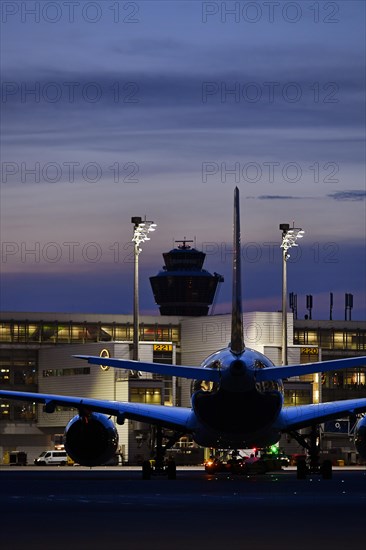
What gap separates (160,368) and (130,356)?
92263 millimetres

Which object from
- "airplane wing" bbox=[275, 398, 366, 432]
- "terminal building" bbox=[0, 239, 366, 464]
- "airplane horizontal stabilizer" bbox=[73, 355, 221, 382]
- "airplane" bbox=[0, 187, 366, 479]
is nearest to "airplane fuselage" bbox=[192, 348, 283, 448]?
"airplane" bbox=[0, 187, 366, 479]

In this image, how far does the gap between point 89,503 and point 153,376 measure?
365 ft

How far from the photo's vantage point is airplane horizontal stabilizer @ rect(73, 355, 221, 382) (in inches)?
2071

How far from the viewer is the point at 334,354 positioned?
182375 millimetres

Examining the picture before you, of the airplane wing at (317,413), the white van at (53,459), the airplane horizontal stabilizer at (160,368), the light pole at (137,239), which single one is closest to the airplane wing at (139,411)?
the airplane wing at (317,413)

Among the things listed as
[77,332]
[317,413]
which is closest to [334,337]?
[77,332]

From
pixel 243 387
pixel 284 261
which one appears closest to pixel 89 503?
pixel 243 387

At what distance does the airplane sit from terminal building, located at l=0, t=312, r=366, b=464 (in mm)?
59655

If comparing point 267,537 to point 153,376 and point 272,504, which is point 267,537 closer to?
point 272,504

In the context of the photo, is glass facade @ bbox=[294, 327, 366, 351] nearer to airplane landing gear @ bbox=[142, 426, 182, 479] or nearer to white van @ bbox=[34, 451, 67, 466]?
white van @ bbox=[34, 451, 67, 466]

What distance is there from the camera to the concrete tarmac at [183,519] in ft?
85.3

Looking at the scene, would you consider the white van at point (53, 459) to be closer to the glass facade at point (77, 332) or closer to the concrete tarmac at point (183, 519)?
the glass facade at point (77, 332)

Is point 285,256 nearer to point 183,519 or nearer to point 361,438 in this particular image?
point 361,438

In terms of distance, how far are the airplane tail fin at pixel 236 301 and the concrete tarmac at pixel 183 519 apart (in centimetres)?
1017
